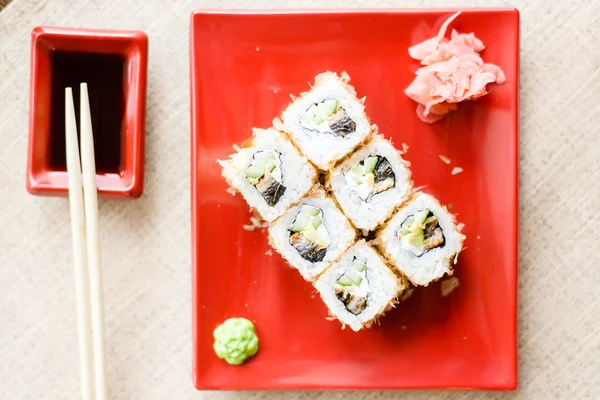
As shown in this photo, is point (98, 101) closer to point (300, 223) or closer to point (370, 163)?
point (300, 223)

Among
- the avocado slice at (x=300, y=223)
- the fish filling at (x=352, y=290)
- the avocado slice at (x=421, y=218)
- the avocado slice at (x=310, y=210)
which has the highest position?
the avocado slice at (x=310, y=210)

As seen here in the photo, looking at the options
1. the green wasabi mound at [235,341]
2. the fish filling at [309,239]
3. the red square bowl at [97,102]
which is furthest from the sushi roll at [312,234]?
the red square bowl at [97,102]

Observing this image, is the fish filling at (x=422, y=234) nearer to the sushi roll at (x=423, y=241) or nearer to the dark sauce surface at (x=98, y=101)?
the sushi roll at (x=423, y=241)

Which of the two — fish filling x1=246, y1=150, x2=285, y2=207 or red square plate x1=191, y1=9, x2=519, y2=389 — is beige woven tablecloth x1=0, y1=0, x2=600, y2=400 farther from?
fish filling x1=246, y1=150, x2=285, y2=207

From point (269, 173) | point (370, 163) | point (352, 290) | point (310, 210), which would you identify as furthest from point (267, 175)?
point (352, 290)

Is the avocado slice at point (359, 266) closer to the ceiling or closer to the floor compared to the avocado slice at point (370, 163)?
closer to the floor

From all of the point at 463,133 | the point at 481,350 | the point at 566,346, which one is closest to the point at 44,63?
the point at 463,133
